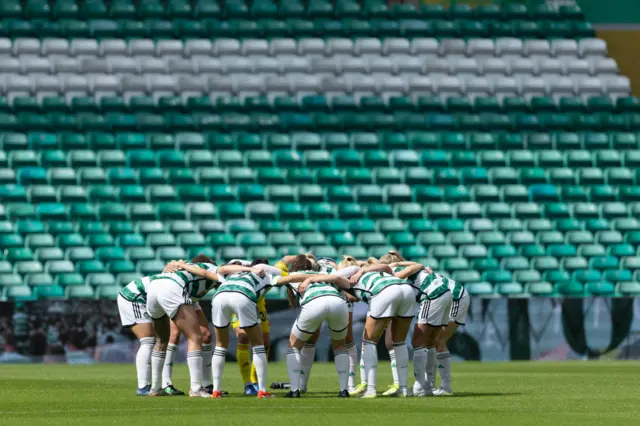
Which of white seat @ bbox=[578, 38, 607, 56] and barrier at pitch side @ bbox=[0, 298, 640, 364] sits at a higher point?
white seat @ bbox=[578, 38, 607, 56]

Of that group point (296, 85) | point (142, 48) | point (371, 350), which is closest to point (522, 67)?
point (296, 85)

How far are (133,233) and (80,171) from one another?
262cm

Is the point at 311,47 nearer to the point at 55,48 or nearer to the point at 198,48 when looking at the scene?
the point at 198,48

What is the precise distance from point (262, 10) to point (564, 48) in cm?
913

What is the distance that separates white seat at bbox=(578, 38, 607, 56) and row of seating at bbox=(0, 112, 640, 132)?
2722 mm

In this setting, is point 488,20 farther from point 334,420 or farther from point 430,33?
point 334,420

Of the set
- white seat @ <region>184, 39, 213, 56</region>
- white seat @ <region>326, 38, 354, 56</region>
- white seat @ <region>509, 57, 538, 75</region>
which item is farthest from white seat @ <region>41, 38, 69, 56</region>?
white seat @ <region>509, 57, 538, 75</region>

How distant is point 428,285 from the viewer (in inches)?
592

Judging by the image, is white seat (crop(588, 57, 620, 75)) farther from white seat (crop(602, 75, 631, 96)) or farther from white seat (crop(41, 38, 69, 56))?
→ white seat (crop(41, 38, 69, 56))

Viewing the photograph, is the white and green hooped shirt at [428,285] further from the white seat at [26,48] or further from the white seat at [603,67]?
the white seat at [603,67]

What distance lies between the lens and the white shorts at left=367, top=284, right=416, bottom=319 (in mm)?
14172

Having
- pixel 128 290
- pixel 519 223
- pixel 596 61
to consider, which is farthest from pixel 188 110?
pixel 128 290

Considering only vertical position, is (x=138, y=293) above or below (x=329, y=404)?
above

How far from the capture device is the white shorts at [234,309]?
1401 cm
